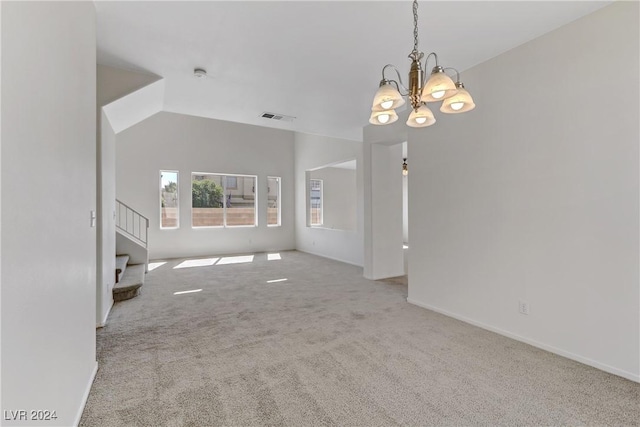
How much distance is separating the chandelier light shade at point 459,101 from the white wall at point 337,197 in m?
7.32

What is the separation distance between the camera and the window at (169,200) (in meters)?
7.72

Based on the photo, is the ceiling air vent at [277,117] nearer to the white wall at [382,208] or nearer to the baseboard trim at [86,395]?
the white wall at [382,208]

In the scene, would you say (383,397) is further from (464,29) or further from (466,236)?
(464,29)

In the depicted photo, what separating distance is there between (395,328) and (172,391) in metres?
2.10

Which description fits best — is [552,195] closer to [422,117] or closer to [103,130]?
[422,117]

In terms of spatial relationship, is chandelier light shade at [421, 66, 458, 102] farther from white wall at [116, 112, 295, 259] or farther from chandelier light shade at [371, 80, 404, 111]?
white wall at [116, 112, 295, 259]

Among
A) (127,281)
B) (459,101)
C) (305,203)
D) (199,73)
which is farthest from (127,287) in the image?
(305,203)

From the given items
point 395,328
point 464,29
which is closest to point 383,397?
point 395,328

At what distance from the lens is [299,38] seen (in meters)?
2.72

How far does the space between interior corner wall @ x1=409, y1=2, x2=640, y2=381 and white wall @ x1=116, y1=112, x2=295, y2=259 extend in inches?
237

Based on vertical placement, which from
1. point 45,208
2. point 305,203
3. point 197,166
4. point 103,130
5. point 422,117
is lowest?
point 45,208

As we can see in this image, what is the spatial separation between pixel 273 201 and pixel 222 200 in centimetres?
148

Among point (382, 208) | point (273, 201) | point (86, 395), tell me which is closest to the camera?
point (86, 395)

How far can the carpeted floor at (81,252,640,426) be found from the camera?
1841 mm
